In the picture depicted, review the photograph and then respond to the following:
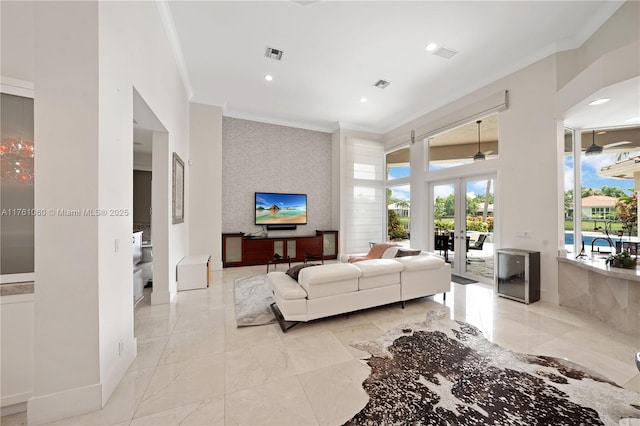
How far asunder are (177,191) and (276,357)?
3.19 metres

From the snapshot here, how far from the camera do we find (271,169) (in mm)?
6480

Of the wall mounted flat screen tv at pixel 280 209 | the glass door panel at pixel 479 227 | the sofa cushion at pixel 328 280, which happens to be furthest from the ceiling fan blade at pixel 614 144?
the wall mounted flat screen tv at pixel 280 209

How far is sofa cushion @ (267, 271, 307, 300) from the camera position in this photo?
8.86ft

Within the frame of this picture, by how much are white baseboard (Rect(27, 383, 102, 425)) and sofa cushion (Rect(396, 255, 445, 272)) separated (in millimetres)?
3222

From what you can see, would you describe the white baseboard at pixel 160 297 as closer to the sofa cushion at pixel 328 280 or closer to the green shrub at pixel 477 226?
the sofa cushion at pixel 328 280

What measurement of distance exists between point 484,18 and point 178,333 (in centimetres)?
534

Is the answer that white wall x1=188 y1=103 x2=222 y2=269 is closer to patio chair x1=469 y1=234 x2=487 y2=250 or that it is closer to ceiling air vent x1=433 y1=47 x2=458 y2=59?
ceiling air vent x1=433 y1=47 x2=458 y2=59

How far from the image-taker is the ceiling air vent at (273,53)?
373cm

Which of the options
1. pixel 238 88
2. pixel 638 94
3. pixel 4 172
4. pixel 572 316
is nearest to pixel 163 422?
pixel 4 172

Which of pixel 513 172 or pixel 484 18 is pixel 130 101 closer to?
pixel 484 18

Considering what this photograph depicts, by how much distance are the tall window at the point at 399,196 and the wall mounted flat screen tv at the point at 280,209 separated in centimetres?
259

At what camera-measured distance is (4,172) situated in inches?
66.7

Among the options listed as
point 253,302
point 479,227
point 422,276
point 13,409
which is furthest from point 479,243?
point 13,409

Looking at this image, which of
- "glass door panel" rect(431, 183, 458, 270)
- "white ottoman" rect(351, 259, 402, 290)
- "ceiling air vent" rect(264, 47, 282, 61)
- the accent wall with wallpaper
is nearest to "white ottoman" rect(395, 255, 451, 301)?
"white ottoman" rect(351, 259, 402, 290)
